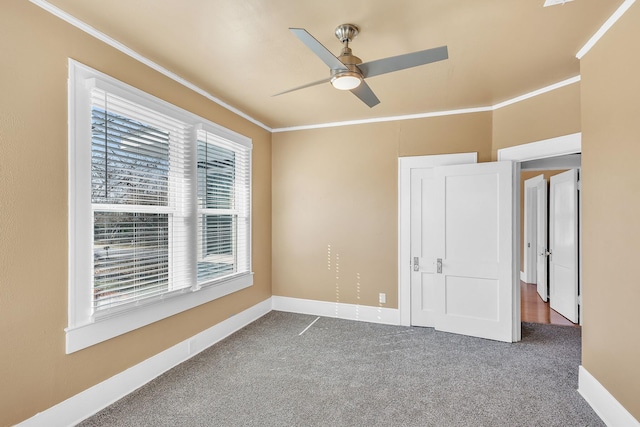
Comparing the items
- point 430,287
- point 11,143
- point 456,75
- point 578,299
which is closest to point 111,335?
point 11,143

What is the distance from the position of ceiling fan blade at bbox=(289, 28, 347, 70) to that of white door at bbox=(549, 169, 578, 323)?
415cm

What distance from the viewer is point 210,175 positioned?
3.39 m

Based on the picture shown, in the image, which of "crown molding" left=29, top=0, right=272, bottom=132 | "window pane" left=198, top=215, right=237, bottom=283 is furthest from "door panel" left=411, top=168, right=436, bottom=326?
"crown molding" left=29, top=0, right=272, bottom=132

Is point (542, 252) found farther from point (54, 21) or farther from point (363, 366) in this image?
point (54, 21)

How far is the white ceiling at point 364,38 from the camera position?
1.94 m

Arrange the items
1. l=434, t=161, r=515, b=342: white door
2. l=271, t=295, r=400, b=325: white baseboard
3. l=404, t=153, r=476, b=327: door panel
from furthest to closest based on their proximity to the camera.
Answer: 1. l=271, t=295, r=400, b=325: white baseboard
2. l=404, t=153, r=476, b=327: door panel
3. l=434, t=161, r=515, b=342: white door

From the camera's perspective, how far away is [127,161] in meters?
2.44

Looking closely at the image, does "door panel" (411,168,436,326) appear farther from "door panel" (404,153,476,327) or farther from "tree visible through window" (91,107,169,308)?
"tree visible through window" (91,107,169,308)

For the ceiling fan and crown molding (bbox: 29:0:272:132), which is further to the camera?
crown molding (bbox: 29:0:272:132)

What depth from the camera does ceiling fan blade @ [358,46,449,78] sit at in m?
1.78

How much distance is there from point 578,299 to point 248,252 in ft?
14.5

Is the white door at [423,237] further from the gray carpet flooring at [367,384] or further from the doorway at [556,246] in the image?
the doorway at [556,246]

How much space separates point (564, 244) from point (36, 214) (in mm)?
5916

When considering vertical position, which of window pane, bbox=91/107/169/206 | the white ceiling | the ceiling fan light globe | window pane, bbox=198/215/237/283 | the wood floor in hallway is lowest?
the wood floor in hallway
